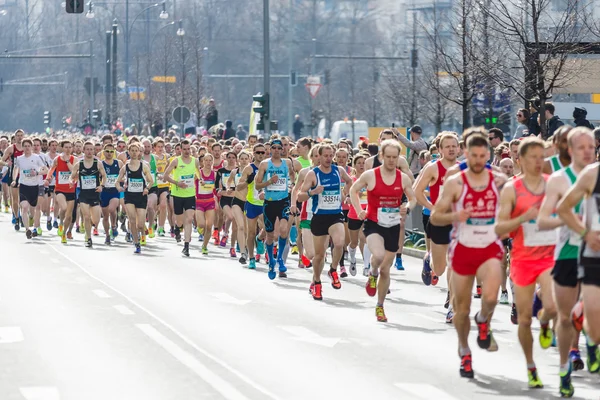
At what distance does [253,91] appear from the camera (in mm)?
114938

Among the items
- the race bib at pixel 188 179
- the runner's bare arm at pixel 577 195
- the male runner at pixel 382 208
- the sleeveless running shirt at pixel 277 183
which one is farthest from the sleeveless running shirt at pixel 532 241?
the race bib at pixel 188 179

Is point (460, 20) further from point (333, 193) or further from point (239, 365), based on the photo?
point (239, 365)

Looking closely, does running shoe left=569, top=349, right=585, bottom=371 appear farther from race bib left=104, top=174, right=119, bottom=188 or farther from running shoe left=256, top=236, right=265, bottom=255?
race bib left=104, top=174, right=119, bottom=188

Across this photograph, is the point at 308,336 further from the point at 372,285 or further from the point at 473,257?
the point at 473,257

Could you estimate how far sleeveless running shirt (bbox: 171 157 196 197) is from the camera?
26.0 metres

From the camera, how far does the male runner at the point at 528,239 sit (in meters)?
10.8

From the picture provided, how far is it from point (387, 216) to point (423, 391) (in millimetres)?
4834

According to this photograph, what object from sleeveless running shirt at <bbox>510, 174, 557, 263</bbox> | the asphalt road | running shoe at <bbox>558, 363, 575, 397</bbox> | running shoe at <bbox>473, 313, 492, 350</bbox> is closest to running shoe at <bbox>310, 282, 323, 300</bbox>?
the asphalt road

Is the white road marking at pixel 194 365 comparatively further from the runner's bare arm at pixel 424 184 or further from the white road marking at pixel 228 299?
the runner's bare arm at pixel 424 184

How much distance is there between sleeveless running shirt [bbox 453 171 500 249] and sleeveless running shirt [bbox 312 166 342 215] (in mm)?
6609

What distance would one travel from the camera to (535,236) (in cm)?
1103

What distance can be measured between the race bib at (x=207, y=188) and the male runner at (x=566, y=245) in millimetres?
15158

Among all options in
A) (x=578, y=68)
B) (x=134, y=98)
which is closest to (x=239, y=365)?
(x=578, y=68)

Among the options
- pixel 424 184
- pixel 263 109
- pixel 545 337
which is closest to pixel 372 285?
pixel 424 184
